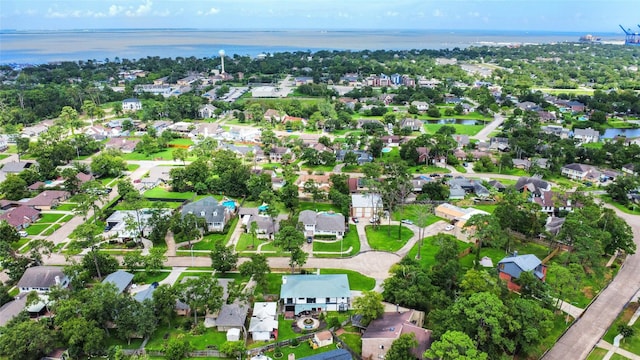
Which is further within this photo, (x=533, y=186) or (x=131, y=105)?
(x=131, y=105)

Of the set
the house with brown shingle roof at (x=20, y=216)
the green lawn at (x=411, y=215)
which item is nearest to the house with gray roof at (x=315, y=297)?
the green lawn at (x=411, y=215)

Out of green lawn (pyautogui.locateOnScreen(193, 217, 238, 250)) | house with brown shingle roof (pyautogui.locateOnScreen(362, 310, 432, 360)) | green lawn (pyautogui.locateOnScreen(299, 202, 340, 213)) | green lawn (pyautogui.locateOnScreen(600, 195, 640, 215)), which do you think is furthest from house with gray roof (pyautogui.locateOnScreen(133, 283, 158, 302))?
green lawn (pyautogui.locateOnScreen(600, 195, 640, 215))

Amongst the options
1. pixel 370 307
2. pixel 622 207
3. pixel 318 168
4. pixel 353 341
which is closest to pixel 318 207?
pixel 318 168

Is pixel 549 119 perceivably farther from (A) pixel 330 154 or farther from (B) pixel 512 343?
(B) pixel 512 343

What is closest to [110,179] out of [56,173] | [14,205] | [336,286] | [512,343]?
[56,173]

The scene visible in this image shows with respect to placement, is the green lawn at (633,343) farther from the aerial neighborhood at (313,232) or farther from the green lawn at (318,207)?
the green lawn at (318,207)

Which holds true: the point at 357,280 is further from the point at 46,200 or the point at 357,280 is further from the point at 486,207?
the point at 46,200
